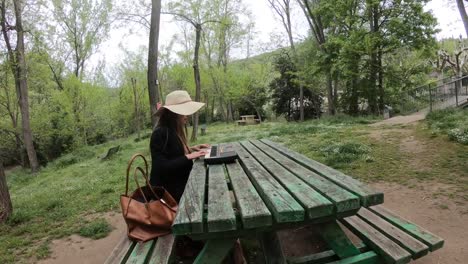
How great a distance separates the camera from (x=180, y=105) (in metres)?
3.13

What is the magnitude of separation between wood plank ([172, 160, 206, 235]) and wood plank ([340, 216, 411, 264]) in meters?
1.28

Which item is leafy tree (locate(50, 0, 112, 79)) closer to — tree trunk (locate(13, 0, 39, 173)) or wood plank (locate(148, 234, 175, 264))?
tree trunk (locate(13, 0, 39, 173))

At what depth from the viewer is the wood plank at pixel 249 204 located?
66.6 inches

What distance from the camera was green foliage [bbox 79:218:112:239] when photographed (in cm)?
423

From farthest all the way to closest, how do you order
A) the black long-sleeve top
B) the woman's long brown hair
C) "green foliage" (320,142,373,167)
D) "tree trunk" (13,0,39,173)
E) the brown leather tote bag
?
"tree trunk" (13,0,39,173) → "green foliage" (320,142,373,167) → the woman's long brown hair → the black long-sleeve top → the brown leather tote bag

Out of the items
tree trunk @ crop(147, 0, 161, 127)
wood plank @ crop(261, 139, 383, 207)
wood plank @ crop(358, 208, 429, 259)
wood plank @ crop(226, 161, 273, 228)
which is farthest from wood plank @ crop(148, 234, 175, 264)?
tree trunk @ crop(147, 0, 161, 127)

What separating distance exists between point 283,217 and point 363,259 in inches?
34.5

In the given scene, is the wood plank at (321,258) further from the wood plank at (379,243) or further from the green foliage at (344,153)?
the green foliage at (344,153)

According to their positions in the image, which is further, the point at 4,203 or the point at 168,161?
the point at 4,203

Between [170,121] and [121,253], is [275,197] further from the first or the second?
[170,121]

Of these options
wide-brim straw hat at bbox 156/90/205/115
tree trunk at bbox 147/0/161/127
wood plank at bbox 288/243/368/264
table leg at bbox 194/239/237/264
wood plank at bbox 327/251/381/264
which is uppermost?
tree trunk at bbox 147/0/161/127

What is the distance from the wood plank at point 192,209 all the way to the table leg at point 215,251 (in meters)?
0.24

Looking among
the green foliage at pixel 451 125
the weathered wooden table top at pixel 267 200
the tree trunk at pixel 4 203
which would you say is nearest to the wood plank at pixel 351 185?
the weathered wooden table top at pixel 267 200

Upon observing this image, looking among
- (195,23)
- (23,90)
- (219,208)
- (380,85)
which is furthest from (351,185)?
(23,90)
